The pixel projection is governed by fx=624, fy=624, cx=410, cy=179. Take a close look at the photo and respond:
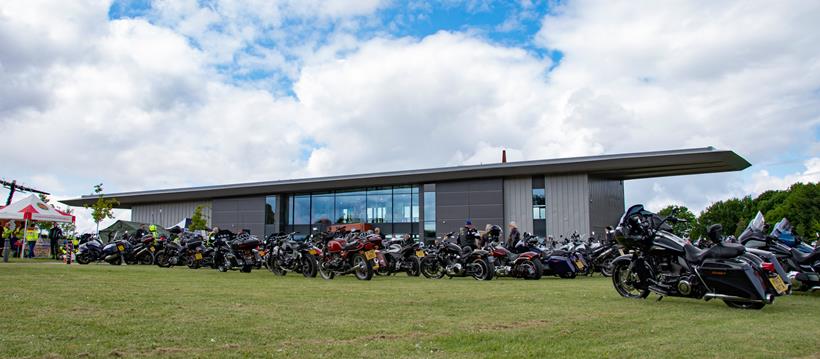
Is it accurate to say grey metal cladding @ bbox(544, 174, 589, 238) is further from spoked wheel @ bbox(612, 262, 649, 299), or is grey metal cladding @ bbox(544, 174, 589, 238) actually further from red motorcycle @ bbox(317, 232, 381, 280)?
spoked wheel @ bbox(612, 262, 649, 299)

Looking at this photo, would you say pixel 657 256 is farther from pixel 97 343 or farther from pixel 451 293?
pixel 97 343

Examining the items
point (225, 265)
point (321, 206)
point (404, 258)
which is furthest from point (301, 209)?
point (404, 258)

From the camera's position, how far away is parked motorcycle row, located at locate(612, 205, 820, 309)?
7.57 metres

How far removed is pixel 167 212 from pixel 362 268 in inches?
1715

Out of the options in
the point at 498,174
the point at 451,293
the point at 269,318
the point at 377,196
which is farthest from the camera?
the point at 377,196

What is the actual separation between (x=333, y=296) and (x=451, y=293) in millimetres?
1821

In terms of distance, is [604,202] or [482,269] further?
[604,202]

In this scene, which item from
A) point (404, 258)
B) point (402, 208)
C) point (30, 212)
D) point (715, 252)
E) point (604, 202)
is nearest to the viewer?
point (715, 252)

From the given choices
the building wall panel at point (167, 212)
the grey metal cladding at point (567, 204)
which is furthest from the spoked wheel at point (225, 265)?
the building wall panel at point (167, 212)

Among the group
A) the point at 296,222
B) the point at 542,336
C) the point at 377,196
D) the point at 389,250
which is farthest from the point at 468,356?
the point at 296,222

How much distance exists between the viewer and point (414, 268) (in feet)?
52.2

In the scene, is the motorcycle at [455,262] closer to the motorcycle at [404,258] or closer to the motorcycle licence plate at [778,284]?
the motorcycle at [404,258]

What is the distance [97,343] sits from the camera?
178 inches

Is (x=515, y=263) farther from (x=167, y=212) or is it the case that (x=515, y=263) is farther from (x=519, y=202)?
(x=167, y=212)
